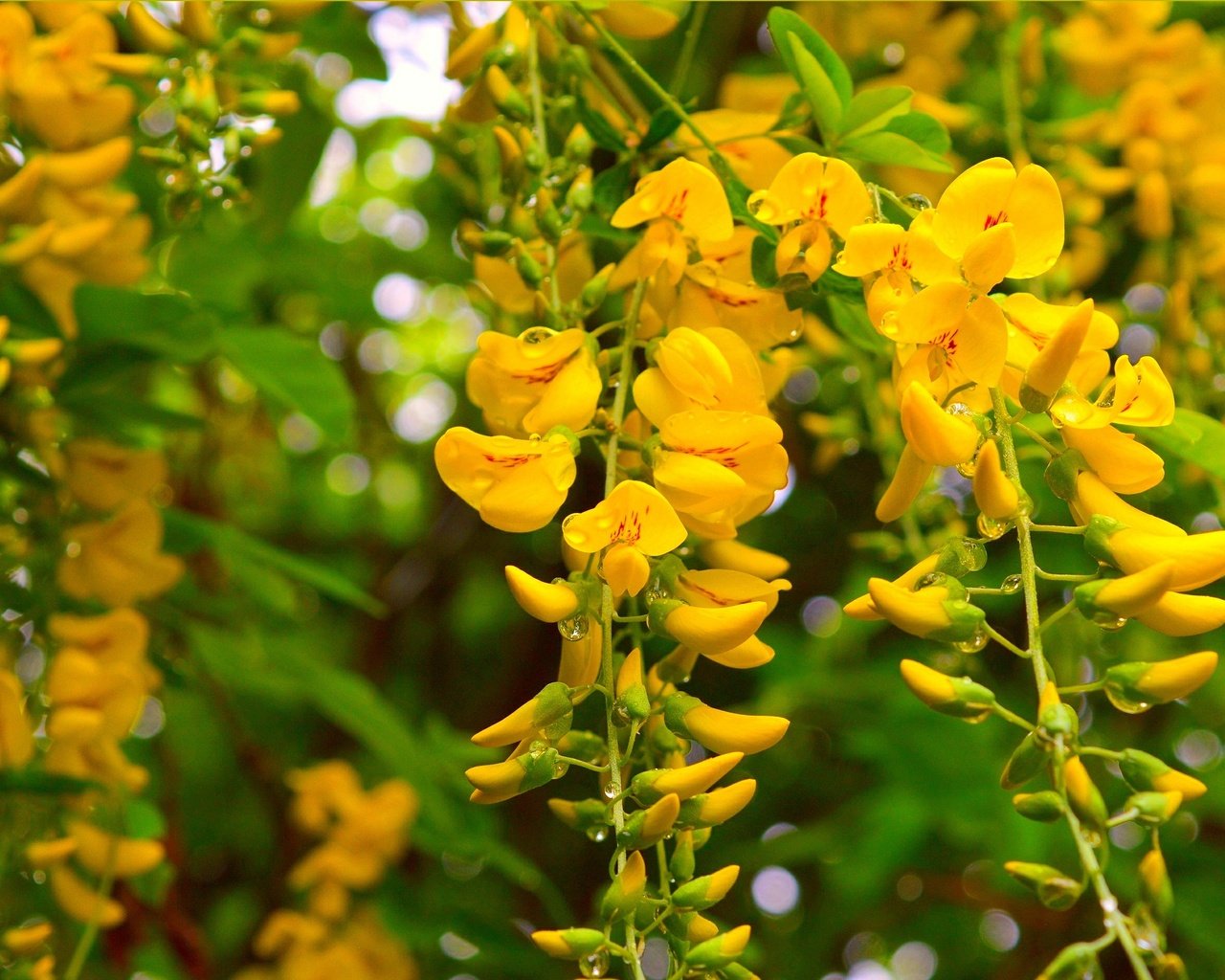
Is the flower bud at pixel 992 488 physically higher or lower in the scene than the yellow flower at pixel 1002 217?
lower

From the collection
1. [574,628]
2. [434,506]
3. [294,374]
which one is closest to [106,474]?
[294,374]

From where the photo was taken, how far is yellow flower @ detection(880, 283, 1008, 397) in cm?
65

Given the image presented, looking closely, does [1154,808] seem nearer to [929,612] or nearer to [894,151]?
[929,612]

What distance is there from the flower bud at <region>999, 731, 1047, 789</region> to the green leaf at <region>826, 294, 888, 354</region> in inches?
12.9

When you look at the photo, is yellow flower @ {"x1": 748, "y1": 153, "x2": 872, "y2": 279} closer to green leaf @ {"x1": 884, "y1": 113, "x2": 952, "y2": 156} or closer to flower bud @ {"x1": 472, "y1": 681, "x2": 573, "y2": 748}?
green leaf @ {"x1": 884, "y1": 113, "x2": 952, "y2": 156}

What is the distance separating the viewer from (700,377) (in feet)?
2.35

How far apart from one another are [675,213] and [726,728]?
0.32 meters

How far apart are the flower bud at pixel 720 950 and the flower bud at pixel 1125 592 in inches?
8.8

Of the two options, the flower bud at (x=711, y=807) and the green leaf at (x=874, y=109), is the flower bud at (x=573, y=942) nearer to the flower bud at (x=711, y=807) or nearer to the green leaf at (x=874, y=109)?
the flower bud at (x=711, y=807)

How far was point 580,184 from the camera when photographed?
0.83 m

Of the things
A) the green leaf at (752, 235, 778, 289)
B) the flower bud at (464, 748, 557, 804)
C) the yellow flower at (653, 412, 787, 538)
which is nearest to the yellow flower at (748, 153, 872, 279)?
the green leaf at (752, 235, 778, 289)

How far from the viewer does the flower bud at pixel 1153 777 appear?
0.56 metres

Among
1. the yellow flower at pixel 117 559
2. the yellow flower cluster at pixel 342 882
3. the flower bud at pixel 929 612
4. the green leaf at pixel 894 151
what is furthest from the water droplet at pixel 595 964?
Answer: the yellow flower cluster at pixel 342 882

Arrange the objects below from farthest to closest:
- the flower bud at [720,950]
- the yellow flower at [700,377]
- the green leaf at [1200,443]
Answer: the green leaf at [1200,443]
the yellow flower at [700,377]
the flower bud at [720,950]
